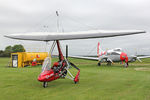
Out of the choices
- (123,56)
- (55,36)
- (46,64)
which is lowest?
(123,56)

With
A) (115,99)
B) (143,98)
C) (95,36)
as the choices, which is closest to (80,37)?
(95,36)

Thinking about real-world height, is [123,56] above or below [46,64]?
below

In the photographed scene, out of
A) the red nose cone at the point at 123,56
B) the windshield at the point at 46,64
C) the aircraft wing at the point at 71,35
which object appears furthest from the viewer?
the red nose cone at the point at 123,56

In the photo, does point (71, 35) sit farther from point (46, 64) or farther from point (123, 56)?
point (123, 56)

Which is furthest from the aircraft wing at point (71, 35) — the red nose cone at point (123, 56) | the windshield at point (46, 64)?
the red nose cone at point (123, 56)

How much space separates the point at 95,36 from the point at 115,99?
10.7ft

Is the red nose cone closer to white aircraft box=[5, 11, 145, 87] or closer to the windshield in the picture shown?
white aircraft box=[5, 11, 145, 87]

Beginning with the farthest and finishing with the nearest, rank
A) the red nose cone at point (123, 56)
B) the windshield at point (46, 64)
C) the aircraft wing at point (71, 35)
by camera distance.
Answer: the red nose cone at point (123, 56)
the windshield at point (46, 64)
the aircraft wing at point (71, 35)

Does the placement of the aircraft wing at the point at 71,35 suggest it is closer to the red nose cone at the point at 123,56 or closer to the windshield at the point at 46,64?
the windshield at the point at 46,64

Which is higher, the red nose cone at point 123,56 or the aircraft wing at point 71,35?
the aircraft wing at point 71,35

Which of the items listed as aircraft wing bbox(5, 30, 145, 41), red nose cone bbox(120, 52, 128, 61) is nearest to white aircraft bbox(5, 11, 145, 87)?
aircraft wing bbox(5, 30, 145, 41)

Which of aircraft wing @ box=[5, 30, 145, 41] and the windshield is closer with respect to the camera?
aircraft wing @ box=[5, 30, 145, 41]

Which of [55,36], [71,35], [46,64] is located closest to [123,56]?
[46,64]

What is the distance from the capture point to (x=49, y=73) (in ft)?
29.2
